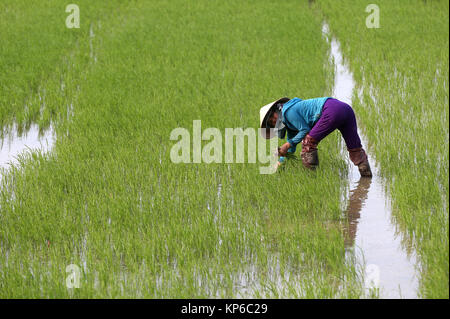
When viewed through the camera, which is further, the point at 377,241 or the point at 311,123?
the point at 311,123

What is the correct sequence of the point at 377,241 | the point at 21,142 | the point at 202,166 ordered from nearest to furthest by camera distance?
1. the point at 377,241
2. the point at 202,166
3. the point at 21,142

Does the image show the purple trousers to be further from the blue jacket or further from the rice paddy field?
the rice paddy field

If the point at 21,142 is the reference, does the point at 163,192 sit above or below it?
below

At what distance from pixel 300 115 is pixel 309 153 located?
0.89 feet

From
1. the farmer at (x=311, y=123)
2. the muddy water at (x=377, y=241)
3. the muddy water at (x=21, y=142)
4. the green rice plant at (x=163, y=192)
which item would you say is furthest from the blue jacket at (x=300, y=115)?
the muddy water at (x=21, y=142)

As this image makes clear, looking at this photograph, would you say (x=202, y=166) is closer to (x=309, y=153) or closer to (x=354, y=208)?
(x=309, y=153)

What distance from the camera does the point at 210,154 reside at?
4.54 m

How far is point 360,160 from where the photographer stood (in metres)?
4.07

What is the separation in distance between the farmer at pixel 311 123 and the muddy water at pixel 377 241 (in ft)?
0.93

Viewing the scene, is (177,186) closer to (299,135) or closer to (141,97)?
(299,135)

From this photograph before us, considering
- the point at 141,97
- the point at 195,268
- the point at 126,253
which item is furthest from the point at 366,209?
the point at 141,97

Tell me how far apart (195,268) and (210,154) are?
1.75 m

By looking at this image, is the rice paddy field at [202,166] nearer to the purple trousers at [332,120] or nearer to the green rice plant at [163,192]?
the green rice plant at [163,192]

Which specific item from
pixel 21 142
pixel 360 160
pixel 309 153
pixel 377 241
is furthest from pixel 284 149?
pixel 21 142
